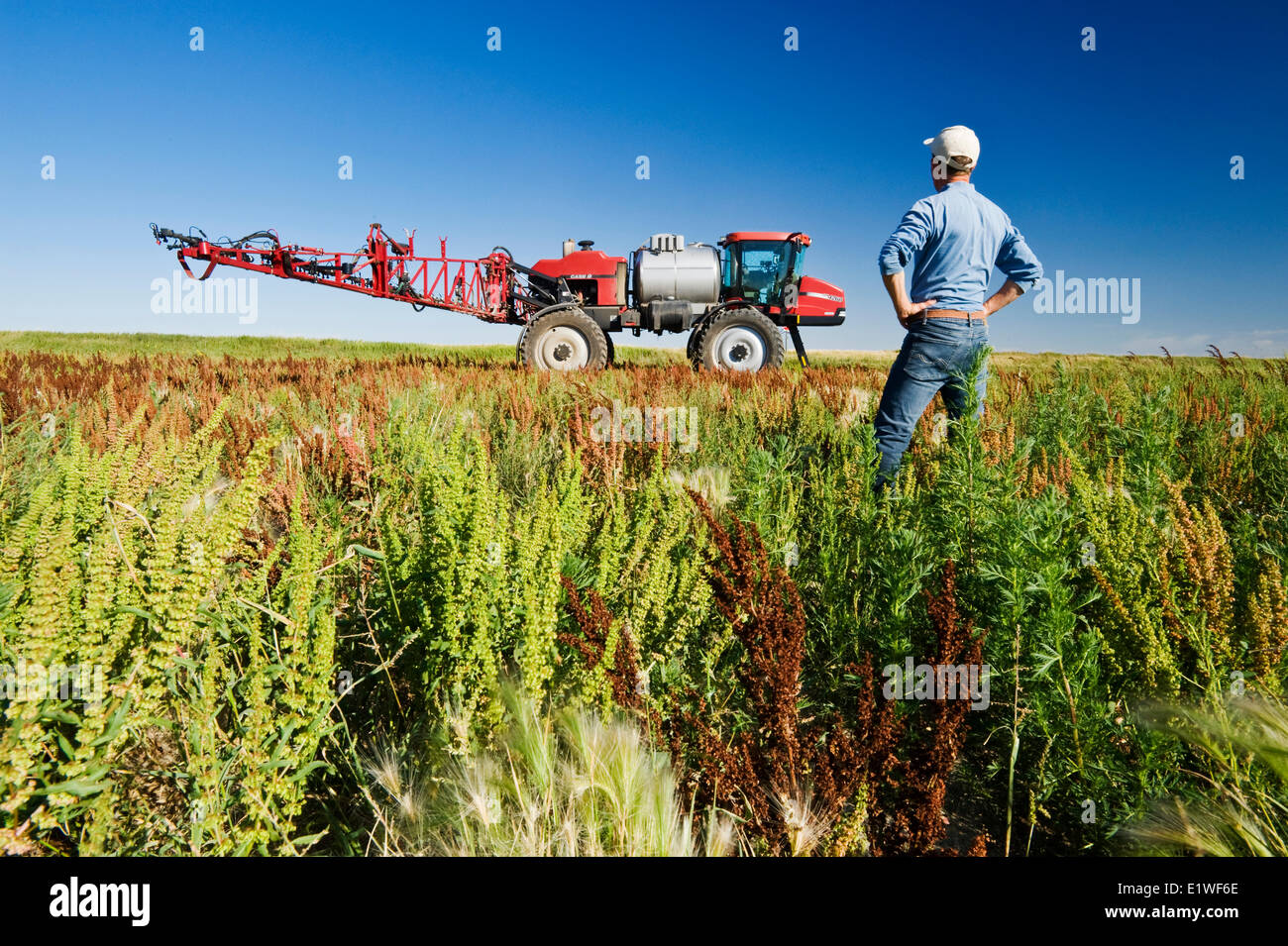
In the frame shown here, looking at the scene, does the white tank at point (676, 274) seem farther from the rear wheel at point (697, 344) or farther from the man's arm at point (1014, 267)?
the man's arm at point (1014, 267)

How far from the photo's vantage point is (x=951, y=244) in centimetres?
386

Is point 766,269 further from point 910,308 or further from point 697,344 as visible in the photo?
point 910,308

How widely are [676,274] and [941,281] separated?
36.6 feet

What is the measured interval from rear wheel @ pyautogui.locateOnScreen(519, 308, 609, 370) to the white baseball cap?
9462 mm

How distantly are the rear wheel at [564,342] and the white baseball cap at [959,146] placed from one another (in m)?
9.46

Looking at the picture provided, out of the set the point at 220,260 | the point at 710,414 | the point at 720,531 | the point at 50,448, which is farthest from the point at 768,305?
the point at 720,531

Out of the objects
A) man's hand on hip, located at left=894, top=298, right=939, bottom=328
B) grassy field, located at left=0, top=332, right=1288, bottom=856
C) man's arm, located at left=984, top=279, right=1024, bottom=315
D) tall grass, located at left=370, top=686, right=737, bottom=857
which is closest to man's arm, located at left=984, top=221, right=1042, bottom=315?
man's arm, located at left=984, top=279, right=1024, bottom=315

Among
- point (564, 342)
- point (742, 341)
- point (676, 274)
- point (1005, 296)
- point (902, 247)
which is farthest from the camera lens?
point (676, 274)

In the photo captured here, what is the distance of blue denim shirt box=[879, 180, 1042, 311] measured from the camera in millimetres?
3820

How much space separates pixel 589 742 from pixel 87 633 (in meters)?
0.99

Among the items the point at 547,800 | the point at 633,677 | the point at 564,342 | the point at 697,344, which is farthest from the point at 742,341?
the point at 547,800

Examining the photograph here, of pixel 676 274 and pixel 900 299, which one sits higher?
pixel 676 274

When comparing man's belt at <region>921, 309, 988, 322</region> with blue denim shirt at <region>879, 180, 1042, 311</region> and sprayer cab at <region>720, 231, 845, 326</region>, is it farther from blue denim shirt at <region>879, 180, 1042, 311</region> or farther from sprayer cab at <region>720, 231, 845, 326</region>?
sprayer cab at <region>720, 231, 845, 326</region>

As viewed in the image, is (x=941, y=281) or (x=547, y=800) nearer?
(x=547, y=800)
